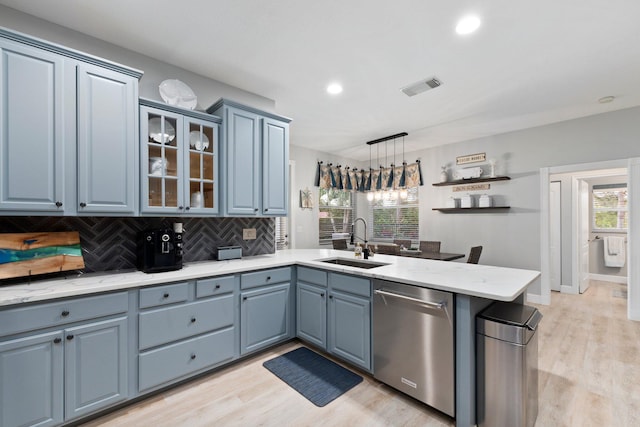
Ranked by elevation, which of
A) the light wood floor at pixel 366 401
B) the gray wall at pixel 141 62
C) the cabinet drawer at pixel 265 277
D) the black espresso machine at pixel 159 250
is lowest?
the light wood floor at pixel 366 401

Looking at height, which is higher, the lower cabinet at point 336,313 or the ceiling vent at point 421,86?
the ceiling vent at point 421,86

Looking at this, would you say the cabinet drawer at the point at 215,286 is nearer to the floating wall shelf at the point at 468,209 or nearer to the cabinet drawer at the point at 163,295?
the cabinet drawer at the point at 163,295

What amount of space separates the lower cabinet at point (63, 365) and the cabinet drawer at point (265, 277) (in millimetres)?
943

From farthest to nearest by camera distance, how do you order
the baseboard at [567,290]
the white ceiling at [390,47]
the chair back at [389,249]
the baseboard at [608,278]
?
the baseboard at [608,278] < the baseboard at [567,290] < the chair back at [389,249] < the white ceiling at [390,47]

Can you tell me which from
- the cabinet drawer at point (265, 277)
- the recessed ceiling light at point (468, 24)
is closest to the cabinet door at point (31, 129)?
the cabinet drawer at point (265, 277)

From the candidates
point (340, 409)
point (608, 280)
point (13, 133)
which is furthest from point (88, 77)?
point (608, 280)

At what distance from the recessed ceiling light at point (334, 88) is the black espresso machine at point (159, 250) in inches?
89.1

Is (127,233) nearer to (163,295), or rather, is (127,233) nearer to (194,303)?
(163,295)

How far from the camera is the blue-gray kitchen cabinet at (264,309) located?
2633 mm

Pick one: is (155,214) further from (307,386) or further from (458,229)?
(458,229)

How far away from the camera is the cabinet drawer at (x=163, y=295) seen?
2.08 meters

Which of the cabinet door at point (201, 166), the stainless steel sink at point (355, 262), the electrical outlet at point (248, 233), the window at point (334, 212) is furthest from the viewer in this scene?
the window at point (334, 212)

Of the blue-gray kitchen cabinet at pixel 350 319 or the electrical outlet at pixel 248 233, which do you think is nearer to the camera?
the blue-gray kitchen cabinet at pixel 350 319

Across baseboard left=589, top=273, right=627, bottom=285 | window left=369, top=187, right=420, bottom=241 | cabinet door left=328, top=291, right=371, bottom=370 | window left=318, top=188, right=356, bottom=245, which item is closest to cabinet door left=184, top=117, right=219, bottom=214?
cabinet door left=328, top=291, right=371, bottom=370
